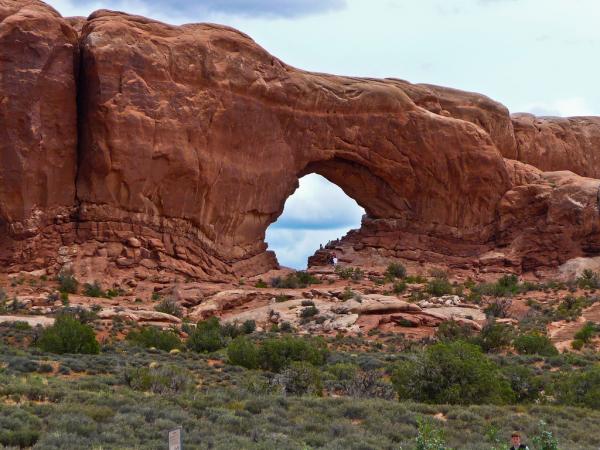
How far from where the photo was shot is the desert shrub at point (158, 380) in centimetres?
1561

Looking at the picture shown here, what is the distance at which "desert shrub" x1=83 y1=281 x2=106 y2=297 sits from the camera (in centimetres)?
2861

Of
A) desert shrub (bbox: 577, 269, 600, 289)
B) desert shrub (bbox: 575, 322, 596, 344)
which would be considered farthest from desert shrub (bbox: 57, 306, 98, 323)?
desert shrub (bbox: 577, 269, 600, 289)

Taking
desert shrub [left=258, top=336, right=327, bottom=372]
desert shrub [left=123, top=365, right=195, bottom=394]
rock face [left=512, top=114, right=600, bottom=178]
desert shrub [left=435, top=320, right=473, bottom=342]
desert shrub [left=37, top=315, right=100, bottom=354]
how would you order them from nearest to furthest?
desert shrub [left=123, top=365, right=195, bottom=394] → desert shrub [left=258, top=336, right=327, bottom=372] → desert shrub [left=37, top=315, right=100, bottom=354] → desert shrub [left=435, top=320, right=473, bottom=342] → rock face [left=512, top=114, right=600, bottom=178]

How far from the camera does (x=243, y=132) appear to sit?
110 ft

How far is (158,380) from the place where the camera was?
15.8m

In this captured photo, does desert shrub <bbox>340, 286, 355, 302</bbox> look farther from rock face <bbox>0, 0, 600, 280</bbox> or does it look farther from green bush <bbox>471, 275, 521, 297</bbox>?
green bush <bbox>471, 275, 521, 297</bbox>

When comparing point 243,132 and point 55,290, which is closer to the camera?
point 55,290

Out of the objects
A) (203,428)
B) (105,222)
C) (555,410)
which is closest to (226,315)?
(105,222)

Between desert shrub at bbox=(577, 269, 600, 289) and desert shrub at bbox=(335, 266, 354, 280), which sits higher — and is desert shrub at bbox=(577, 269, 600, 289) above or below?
below

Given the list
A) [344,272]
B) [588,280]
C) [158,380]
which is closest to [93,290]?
[344,272]

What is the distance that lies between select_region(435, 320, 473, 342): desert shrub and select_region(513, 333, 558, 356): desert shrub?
1535 millimetres

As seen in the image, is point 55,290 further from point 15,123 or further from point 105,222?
point 15,123

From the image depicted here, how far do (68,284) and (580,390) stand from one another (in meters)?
16.8

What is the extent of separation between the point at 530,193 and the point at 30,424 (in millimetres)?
31586
